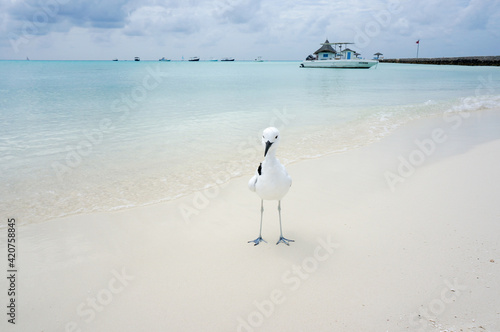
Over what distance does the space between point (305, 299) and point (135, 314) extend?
191 centimetres

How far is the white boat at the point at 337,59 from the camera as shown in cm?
7556

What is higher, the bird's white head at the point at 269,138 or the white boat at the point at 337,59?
the white boat at the point at 337,59

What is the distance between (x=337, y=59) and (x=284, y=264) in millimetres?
83226

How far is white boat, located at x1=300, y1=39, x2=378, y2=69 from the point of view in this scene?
75.6 metres

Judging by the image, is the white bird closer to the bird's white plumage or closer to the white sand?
the bird's white plumage

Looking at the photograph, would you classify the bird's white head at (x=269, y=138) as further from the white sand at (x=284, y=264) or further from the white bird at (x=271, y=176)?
the white sand at (x=284, y=264)

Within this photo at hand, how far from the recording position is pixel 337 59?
79.7 m

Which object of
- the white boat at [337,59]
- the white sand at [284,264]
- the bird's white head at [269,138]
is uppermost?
the white boat at [337,59]

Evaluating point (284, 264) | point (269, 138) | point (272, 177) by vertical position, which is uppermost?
point (269, 138)

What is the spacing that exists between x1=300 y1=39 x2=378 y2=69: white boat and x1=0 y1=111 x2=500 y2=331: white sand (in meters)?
75.2

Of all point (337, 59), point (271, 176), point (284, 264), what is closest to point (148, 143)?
point (271, 176)

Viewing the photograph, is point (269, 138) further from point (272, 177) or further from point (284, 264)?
point (284, 264)

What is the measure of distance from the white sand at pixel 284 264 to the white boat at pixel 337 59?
247ft

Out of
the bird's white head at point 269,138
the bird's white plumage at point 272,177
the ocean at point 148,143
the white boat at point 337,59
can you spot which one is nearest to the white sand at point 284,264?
the bird's white plumage at point 272,177
